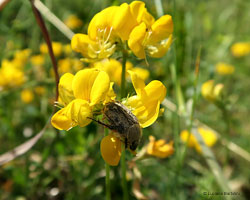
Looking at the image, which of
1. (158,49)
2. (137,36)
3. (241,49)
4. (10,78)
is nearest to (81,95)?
(137,36)

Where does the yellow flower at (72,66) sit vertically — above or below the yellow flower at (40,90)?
above

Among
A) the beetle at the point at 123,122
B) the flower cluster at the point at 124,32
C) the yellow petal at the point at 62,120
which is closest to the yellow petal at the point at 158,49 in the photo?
the flower cluster at the point at 124,32

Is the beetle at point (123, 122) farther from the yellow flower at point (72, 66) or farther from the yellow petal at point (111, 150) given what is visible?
the yellow flower at point (72, 66)

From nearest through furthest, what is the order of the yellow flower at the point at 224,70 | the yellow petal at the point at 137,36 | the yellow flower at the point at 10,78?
the yellow petal at the point at 137,36, the yellow flower at the point at 10,78, the yellow flower at the point at 224,70

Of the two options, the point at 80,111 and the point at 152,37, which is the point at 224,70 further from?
the point at 80,111

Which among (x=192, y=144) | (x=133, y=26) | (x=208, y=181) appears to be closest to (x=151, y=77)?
(x=192, y=144)

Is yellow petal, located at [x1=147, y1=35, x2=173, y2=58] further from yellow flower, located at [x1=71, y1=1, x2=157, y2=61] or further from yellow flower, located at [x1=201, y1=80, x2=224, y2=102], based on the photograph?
yellow flower, located at [x1=201, y1=80, x2=224, y2=102]

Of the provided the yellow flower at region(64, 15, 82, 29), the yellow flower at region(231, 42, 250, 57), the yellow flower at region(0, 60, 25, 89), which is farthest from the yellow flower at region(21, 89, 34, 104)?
the yellow flower at region(231, 42, 250, 57)

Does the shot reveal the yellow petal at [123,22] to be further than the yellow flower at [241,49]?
No
